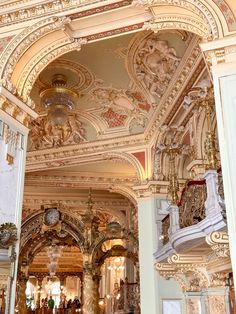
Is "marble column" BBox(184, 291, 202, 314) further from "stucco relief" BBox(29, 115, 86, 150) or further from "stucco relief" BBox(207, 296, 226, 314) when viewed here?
"stucco relief" BBox(29, 115, 86, 150)

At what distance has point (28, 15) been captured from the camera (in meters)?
6.67

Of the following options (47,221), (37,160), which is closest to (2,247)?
(37,160)

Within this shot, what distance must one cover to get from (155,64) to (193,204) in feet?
10.2

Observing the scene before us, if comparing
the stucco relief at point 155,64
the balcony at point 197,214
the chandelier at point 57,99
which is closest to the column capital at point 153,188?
the balcony at point 197,214

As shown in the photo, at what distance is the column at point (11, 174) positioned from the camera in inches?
235

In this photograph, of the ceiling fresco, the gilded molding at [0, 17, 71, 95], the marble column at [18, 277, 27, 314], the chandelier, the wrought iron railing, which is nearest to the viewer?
the gilded molding at [0, 17, 71, 95]

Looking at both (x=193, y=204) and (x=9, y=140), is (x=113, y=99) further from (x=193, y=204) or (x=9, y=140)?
(x=9, y=140)

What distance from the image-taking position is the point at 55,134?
38.9 ft

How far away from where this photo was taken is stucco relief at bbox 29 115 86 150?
1158cm

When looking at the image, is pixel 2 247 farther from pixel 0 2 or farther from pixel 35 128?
pixel 35 128

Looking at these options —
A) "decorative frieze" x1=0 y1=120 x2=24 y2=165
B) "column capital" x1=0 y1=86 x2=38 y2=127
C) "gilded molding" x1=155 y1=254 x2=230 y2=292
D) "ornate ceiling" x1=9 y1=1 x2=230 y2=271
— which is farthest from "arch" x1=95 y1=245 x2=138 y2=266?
"decorative frieze" x1=0 y1=120 x2=24 y2=165

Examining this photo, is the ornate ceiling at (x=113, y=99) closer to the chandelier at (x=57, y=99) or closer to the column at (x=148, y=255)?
the chandelier at (x=57, y=99)

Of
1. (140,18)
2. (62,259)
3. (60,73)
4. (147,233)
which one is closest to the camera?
(140,18)

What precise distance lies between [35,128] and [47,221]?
3.81m
